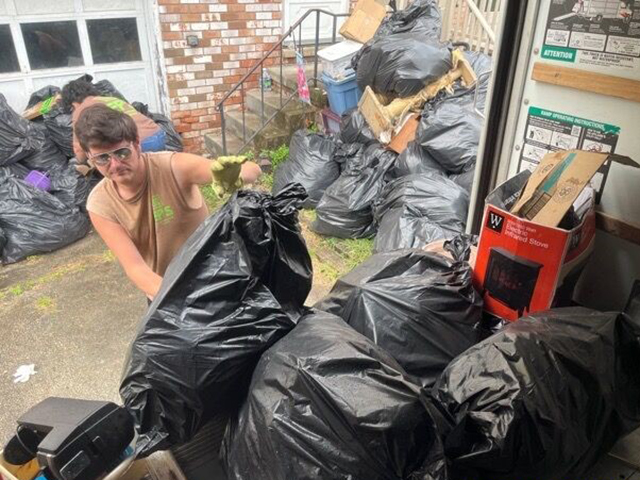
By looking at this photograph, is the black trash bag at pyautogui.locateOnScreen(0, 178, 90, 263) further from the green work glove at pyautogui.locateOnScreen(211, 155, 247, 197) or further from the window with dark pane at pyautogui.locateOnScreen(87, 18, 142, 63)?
the green work glove at pyautogui.locateOnScreen(211, 155, 247, 197)

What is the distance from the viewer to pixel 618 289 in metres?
1.45

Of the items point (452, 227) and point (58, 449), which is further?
point (452, 227)

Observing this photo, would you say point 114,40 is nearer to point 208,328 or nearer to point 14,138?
point 14,138

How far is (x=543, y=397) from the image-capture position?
36.6 inches

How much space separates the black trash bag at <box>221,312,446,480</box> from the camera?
2.87 ft

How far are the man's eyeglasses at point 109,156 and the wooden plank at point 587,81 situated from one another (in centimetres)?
143

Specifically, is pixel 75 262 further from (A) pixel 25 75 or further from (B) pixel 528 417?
(B) pixel 528 417

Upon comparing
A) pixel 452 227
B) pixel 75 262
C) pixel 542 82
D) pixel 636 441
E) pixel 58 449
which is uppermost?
pixel 542 82

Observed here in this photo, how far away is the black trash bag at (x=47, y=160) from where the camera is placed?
4.15 metres

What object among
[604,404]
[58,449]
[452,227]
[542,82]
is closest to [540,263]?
[604,404]

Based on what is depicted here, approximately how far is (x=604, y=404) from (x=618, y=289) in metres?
0.57

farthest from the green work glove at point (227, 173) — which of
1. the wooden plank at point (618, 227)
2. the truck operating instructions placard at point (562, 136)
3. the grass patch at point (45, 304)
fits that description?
the grass patch at point (45, 304)

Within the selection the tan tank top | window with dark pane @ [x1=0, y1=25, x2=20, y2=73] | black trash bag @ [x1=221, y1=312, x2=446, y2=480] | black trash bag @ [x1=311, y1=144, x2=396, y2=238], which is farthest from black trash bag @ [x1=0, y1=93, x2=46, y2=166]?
black trash bag @ [x1=221, y1=312, x2=446, y2=480]

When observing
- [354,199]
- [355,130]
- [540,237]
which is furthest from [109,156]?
[355,130]
